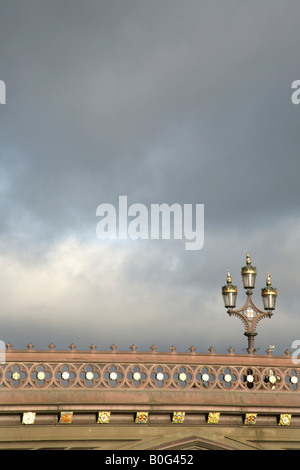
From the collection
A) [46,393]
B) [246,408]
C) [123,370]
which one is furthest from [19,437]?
[246,408]

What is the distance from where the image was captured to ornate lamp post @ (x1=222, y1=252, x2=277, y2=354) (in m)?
25.1

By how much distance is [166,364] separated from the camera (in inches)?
864

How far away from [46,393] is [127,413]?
1920 millimetres

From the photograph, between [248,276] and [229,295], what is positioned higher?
[248,276]

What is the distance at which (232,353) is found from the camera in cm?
2250

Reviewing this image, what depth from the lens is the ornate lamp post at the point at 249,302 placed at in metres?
25.1

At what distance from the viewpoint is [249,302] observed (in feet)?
83.1

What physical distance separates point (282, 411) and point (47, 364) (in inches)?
214

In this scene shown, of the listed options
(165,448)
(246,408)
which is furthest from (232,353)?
(165,448)

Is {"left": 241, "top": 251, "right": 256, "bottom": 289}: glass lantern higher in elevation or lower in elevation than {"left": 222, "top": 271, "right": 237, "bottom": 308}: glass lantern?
higher

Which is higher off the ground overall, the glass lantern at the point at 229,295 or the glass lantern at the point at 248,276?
the glass lantern at the point at 248,276

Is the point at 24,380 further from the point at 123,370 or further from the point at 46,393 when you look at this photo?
the point at 123,370
